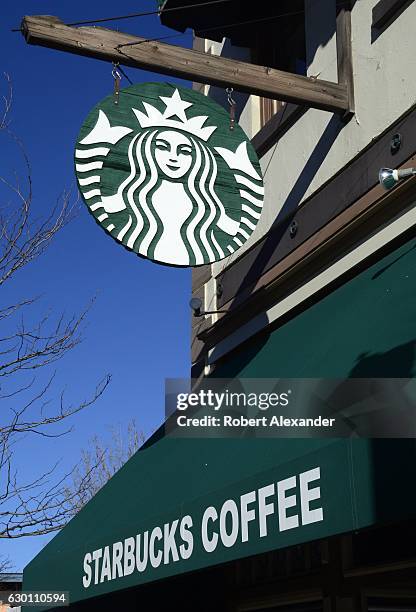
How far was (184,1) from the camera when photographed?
10.1 metres

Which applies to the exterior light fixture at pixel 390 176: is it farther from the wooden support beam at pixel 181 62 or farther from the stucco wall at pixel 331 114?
the wooden support beam at pixel 181 62

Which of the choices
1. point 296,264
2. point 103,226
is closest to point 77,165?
point 103,226

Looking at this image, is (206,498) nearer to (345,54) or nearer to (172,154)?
(172,154)

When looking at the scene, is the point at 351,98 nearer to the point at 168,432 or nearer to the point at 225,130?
the point at 225,130

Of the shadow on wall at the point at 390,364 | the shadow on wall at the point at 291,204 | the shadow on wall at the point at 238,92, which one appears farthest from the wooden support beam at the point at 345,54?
the shadow on wall at the point at 390,364

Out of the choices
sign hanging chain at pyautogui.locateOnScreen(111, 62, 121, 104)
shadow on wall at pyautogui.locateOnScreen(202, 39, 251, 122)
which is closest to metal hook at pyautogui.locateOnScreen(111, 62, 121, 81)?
sign hanging chain at pyautogui.locateOnScreen(111, 62, 121, 104)

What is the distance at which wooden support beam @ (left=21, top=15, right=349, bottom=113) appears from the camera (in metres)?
7.21

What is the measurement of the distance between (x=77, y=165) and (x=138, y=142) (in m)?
0.60

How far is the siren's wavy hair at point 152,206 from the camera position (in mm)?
7336

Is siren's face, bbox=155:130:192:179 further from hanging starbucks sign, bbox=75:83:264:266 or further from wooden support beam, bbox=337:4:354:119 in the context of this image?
wooden support beam, bbox=337:4:354:119

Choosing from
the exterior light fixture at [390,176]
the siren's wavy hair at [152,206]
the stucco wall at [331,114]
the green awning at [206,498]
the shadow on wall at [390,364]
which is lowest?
the green awning at [206,498]

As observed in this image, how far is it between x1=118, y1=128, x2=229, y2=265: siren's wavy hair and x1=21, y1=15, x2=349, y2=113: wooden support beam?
0.57 m

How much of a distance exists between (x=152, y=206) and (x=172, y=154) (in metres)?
0.52

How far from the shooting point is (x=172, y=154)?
7.64 m
